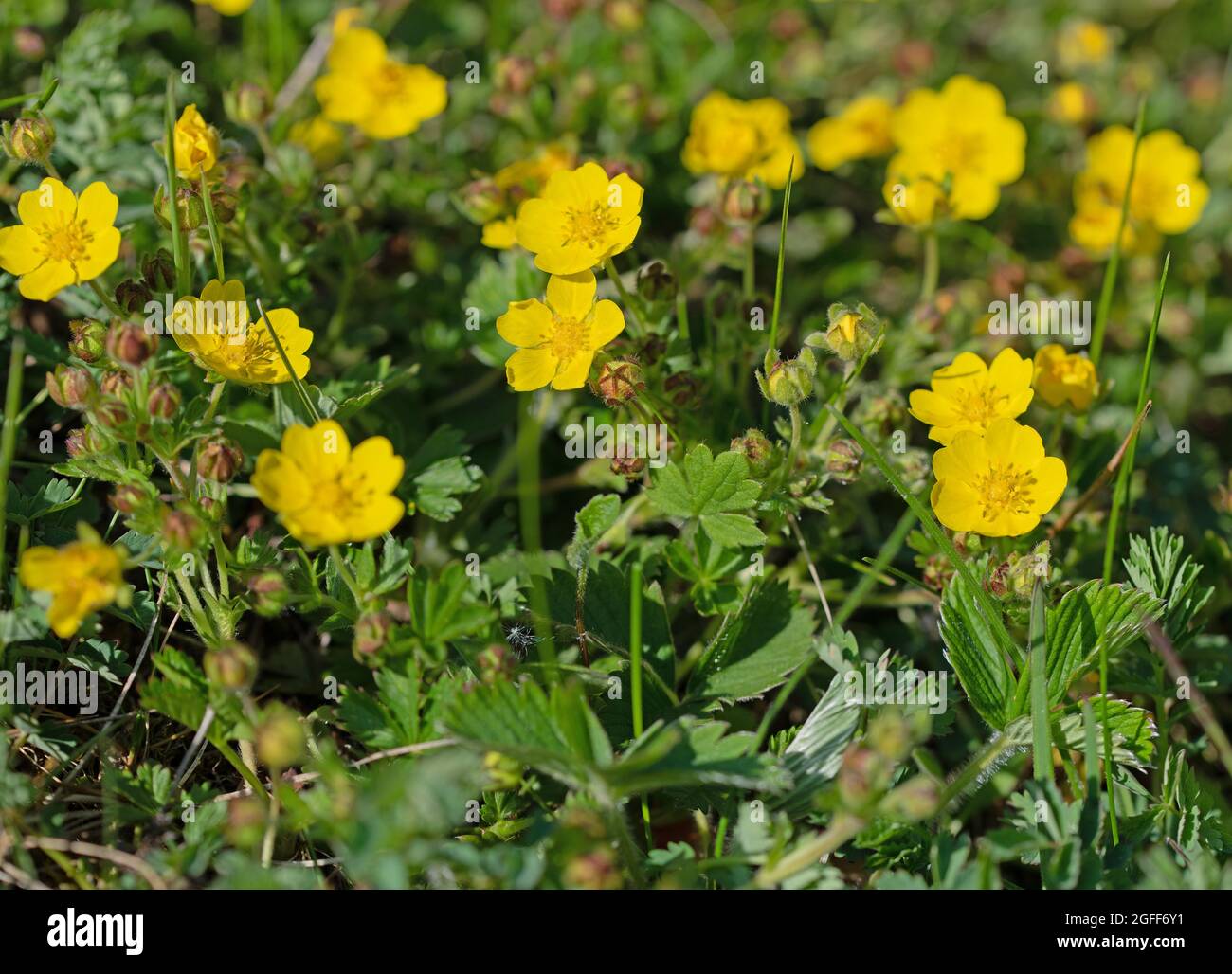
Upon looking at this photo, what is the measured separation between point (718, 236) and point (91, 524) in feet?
6.39

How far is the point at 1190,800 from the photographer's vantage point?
2.47 m

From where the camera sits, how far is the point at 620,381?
264cm

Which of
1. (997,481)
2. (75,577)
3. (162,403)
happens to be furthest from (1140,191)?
(75,577)

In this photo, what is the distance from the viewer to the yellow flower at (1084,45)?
464 cm

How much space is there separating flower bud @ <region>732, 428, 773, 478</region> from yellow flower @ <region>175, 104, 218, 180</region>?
58.1 inches

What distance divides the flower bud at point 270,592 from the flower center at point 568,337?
2.84 feet

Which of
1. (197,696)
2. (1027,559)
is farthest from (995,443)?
(197,696)

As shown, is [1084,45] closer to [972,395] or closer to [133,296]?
[972,395]

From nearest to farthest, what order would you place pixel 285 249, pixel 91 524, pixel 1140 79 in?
pixel 91 524 < pixel 285 249 < pixel 1140 79

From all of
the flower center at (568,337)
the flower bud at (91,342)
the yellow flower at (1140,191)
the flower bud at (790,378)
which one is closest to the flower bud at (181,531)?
the flower bud at (91,342)
